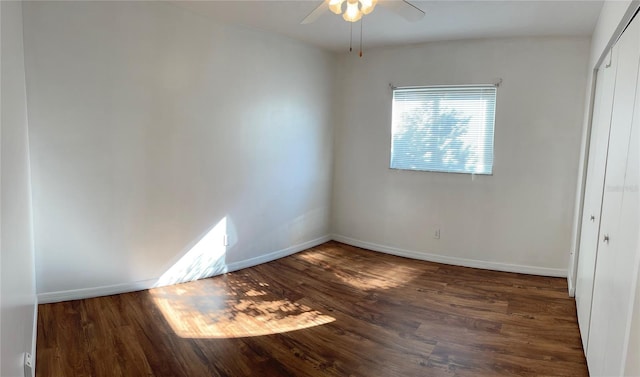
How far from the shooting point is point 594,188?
2.74m

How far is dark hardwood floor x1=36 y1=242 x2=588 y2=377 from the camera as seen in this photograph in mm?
2334

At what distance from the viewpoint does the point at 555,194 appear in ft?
12.8

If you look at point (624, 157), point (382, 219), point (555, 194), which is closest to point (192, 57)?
point (382, 219)

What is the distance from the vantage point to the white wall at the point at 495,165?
12.6ft

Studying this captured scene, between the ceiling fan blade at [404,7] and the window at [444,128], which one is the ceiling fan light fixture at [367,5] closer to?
the ceiling fan blade at [404,7]

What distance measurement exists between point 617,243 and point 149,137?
3.30 metres

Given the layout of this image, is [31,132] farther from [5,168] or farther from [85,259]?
[5,168]

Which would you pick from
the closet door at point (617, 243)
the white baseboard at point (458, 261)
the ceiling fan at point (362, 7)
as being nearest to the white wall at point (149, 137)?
the white baseboard at point (458, 261)

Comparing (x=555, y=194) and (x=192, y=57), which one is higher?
(x=192, y=57)

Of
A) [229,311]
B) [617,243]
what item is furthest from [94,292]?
[617,243]

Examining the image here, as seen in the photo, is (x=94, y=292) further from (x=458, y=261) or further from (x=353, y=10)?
(x=458, y=261)

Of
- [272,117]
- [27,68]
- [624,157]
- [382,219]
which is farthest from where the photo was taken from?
[382,219]

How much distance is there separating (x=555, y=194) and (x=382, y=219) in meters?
1.89

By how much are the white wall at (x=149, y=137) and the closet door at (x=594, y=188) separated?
2906 mm
